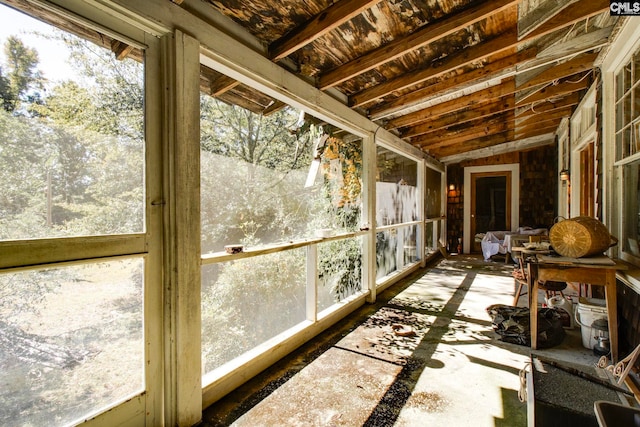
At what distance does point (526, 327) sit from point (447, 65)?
2524mm

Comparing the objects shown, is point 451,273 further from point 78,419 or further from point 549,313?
point 78,419

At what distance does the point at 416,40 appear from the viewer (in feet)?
7.63

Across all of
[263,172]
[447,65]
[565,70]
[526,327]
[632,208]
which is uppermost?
[565,70]

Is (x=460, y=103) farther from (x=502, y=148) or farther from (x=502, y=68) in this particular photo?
(x=502, y=148)

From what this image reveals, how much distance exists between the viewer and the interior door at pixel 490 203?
8234mm

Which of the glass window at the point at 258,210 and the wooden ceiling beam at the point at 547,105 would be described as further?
the wooden ceiling beam at the point at 547,105

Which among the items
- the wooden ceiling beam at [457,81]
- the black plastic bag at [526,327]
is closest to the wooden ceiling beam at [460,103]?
the wooden ceiling beam at [457,81]

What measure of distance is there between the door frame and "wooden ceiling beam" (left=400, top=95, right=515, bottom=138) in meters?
4.08

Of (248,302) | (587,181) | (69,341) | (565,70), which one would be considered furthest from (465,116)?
(69,341)

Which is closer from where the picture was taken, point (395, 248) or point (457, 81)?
point (457, 81)

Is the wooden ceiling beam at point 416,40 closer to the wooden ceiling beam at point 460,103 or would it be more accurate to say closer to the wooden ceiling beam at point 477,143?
the wooden ceiling beam at point 460,103

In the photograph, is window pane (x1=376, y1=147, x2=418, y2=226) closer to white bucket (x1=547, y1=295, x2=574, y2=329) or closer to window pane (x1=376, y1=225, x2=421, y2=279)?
window pane (x1=376, y1=225, x2=421, y2=279)

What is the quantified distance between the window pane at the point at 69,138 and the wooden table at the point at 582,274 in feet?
10.00

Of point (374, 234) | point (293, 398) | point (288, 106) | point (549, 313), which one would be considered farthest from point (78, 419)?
point (549, 313)
